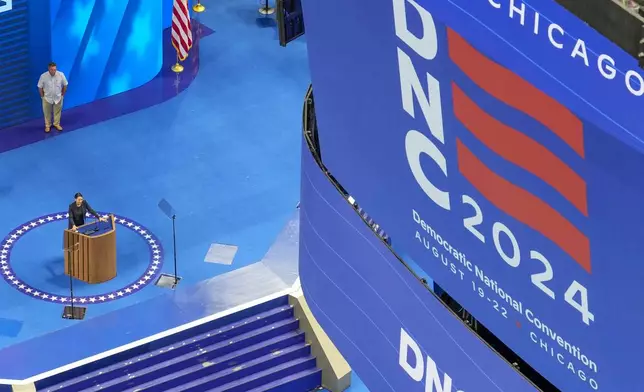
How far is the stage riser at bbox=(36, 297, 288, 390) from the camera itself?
17.4 m

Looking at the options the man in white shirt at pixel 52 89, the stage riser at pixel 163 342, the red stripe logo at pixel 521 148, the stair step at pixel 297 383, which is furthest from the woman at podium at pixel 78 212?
the red stripe logo at pixel 521 148

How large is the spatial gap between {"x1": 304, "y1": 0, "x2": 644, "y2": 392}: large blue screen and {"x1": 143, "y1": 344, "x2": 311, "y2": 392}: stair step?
273 inches

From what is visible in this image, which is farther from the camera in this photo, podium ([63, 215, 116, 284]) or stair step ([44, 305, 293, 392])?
podium ([63, 215, 116, 284])

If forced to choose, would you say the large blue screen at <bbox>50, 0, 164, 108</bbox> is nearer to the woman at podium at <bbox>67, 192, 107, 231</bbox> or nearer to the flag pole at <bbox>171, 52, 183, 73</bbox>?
the flag pole at <bbox>171, 52, 183, 73</bbox>

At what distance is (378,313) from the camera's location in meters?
12.4

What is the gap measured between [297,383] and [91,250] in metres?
3.34

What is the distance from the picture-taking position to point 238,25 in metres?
26.0

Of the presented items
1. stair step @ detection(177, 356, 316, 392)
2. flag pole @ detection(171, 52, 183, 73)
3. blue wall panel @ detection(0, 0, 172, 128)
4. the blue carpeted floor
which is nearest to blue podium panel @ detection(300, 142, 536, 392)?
A: stair step @ detection(177, 356, 316, 392)

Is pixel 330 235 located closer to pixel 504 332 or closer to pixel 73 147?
pixel 504 332

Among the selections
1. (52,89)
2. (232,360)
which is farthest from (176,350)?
(52,89)

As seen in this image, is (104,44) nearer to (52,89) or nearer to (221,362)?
(52,89)

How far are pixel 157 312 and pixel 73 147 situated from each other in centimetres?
461

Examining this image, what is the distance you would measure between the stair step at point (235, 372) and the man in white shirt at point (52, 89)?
5.92 meters

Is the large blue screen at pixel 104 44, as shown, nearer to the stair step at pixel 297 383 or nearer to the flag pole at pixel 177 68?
the flag pole at pixel 177 68
